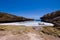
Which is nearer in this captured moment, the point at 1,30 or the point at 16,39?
the point at 16,39

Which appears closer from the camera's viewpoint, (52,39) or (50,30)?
(52,39)

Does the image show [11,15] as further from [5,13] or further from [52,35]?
[52,35]

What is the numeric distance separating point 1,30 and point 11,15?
10.6 ft

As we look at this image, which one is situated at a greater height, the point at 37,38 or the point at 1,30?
the point at 1,30

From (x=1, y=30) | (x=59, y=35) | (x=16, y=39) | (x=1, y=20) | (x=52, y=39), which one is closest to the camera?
(x=16, y=39)

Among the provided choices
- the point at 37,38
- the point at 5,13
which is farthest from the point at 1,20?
the point at 37,38

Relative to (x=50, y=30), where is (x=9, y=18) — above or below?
above

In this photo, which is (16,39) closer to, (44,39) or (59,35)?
(44,39)

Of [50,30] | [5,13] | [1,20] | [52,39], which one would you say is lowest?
[52,39]

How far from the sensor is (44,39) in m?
3.57

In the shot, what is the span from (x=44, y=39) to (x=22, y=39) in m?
0.81

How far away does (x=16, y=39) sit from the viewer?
3.41 meters

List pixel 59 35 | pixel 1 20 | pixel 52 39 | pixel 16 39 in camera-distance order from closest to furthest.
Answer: pixel 16 39, pixel 52 39, pixel 59 35, pixel 1 20

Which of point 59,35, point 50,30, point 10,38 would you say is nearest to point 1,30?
point 10,38
